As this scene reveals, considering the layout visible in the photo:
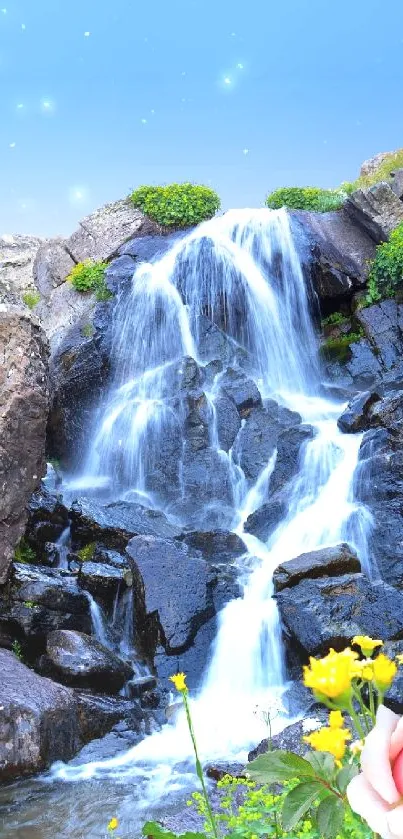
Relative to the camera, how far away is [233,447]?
12.4 m

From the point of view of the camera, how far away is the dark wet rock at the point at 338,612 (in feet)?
23.8

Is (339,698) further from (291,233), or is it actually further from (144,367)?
(291,233)

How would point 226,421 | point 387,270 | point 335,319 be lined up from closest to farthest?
point 226,421 < point 387,270 < point 335,319

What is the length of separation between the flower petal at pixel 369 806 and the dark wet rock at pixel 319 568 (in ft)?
24.3

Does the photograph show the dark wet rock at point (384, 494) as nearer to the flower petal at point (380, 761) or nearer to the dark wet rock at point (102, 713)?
the dark wet rock at point (102, 713)

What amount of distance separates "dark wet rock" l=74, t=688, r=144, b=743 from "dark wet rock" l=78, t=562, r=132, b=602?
165cm

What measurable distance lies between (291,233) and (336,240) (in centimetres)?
108

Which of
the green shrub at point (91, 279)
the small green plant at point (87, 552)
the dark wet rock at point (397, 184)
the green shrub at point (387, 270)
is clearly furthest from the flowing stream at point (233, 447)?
the dark wet rock at point (397, 184)

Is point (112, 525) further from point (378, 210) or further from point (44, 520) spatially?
point (378, 210)

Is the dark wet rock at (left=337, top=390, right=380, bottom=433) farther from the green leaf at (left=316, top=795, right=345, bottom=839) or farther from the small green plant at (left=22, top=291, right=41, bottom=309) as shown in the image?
the green leaf at (left=316, top=795, right=345, bottom=839)

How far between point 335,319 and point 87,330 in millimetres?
5638

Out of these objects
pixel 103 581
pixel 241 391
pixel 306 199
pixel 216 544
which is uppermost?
pixel 306 199

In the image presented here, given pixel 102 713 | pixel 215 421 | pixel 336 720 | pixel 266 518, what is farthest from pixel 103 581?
pixel 336 720

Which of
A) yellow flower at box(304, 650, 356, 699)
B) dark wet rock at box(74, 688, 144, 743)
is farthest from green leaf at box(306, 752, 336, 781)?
dark wet rock at box(74, 688, 144, 743)
